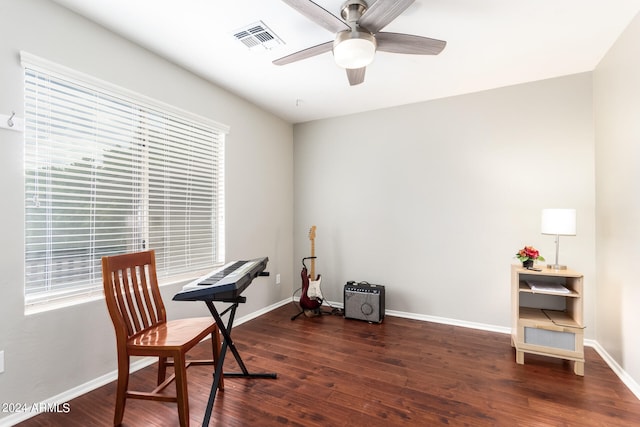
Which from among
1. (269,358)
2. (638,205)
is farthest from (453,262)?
(269,358)

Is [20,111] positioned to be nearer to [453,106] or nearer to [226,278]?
[226,278]

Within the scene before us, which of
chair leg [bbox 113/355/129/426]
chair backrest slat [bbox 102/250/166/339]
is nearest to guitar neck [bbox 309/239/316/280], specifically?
chair backrest slat [bbox 102/250/166/339]

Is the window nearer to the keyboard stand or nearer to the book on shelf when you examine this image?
the keyboard stand

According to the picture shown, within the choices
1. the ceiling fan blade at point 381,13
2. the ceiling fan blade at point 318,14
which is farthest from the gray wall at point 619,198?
the ceiling fan blade at point 318,14

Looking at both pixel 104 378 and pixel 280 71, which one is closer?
pixel 104 378

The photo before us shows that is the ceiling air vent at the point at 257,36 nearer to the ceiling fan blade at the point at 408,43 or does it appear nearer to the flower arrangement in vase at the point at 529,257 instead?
the ceiling fan blade at the point at 408,43

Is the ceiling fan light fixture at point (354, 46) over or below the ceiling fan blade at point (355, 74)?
below

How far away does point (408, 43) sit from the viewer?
1812 millimetres

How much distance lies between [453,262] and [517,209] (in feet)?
2.79

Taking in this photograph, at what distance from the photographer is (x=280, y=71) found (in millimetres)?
2674

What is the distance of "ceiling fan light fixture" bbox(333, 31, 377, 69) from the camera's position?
1.66 metres

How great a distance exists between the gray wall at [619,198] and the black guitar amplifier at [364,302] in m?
1.95

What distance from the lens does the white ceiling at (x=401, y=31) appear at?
1.85m

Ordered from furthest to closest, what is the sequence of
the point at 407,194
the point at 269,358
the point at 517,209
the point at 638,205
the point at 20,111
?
the point at 407,194 → the point at 517,209 → the point at 269,358 → the point at 638,205 → the point at 20,111
